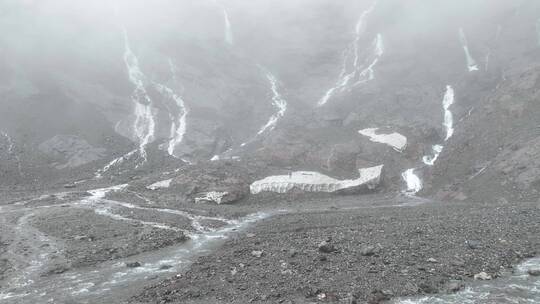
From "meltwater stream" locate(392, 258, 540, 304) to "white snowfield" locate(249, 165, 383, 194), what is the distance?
34121mm

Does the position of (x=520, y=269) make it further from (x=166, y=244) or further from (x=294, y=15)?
(x=294, y=15)

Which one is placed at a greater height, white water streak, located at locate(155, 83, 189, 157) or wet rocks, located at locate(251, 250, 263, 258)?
white water streak, located at locate(155, 83, 189, 157)

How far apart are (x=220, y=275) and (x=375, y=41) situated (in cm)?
10376

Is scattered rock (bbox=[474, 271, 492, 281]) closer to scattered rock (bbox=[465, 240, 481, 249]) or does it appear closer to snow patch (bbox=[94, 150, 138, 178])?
scattered rock (bbox=[465, 240, 481, 249])

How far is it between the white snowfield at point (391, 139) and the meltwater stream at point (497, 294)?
1730 inches

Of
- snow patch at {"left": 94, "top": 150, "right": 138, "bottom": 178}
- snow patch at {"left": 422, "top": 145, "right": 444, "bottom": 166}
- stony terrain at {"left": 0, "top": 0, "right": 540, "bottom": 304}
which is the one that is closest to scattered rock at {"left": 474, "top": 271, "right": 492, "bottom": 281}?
stony terrain at {"left": 0, "top": 0, "right": 540, "bottom": 304}

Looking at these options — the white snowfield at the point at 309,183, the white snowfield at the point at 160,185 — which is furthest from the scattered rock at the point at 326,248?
the white snowfield at the point at 160,185

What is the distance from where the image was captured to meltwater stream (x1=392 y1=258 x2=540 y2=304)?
21.6 m

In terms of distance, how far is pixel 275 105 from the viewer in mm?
100750

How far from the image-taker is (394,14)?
129875mm

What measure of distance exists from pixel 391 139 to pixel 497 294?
48.4m

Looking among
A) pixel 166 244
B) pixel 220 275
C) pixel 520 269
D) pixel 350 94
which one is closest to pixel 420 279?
pixel 520 269

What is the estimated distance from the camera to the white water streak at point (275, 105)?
8969 centimetres

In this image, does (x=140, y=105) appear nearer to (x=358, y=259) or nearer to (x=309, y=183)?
(x=309, y=183)
